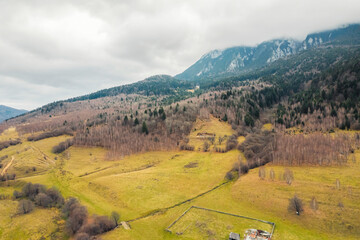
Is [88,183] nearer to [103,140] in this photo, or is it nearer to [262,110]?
[103,140]

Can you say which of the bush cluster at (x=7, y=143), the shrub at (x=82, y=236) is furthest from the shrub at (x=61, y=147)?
the shrub at (x=82, y=236)

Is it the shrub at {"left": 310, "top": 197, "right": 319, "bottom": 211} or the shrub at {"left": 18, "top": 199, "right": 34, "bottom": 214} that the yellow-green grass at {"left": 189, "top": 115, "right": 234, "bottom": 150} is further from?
the shrub at {"left": 18, "top": 199, "right": 34, "bottom": 214}

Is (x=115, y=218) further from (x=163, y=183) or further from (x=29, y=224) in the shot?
(x=29, y=224)

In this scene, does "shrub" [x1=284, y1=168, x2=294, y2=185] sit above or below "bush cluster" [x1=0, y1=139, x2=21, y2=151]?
below

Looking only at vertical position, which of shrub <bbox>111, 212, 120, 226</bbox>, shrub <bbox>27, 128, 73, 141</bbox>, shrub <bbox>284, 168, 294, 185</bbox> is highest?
shrub <bbox>27, 128, 73, 141</bbox>

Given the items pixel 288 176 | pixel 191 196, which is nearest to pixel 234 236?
pixel 191 196

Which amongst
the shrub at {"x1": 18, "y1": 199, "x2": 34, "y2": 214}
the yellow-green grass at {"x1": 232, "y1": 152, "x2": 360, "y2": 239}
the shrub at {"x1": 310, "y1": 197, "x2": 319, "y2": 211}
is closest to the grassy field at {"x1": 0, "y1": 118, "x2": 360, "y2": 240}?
the yellow-green grass at {"x1": 232, "y1": 152, "x2": 360, "y2": 239}
